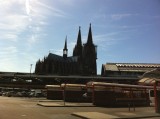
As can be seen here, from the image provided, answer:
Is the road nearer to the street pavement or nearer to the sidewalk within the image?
the street pavement

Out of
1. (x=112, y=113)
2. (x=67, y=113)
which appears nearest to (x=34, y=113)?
(x=67, y=113)

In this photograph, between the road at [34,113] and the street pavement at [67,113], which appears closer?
the road at [34,113]

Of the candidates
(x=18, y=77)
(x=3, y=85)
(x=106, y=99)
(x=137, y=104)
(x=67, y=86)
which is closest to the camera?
(x=106, y=99)

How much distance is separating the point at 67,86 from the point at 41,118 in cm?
3063

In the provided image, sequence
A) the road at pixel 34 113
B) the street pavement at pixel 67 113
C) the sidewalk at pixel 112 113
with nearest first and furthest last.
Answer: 1. the road at pixel 34 113
2. the street pavement at pixel 67 113
3. the sidewalk at pixel 112 113

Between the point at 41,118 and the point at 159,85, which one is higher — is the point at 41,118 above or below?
below

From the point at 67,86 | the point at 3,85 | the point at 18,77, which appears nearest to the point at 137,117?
the point at 67,86

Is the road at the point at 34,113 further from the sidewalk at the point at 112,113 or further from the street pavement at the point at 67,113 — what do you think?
the sidewalk at the point at 112,113

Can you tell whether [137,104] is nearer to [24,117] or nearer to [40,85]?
[24,117]

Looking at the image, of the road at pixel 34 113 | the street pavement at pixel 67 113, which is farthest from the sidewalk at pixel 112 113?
the road at pixel 34 113

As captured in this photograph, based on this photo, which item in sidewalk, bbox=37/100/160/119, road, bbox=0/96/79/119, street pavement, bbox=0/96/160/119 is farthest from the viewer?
sidewalk, bbox=37/100/160/119

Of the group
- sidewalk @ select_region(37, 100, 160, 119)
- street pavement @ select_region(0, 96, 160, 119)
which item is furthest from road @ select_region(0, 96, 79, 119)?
sidewalk @ select_region(37, 100, 160, 119)

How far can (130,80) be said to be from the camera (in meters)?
197

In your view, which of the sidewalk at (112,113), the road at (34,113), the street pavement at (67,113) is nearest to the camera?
the road at (34,113)
